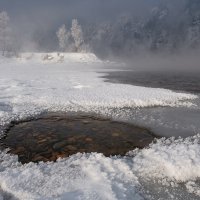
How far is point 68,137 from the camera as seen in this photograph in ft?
36.8

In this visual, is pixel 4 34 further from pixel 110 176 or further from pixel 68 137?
pixel 110 176

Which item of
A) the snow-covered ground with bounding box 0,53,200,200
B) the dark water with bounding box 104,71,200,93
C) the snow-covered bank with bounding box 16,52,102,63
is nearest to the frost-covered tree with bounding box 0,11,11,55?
the snow-covered bank with bounding box 16,52,102,63

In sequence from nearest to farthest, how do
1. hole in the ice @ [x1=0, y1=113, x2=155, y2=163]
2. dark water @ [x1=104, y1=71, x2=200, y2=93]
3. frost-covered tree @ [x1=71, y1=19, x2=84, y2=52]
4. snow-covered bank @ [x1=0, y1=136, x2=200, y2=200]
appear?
snow-covered bank @ [x1=0, y1=136, x2=200, y2=200] → hole in the ice @ [x1=0, y1=113, x2=155, y2=163] → dark water @ [x1=104, y1=71, x2=200, y2=93] → frost-covered tree @ [x1=71, y1=19, x2=84, y2=52]

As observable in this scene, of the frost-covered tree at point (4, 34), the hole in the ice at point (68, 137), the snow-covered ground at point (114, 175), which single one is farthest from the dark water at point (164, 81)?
the frost-covered tree at point (4, 34)

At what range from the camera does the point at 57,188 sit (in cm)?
676

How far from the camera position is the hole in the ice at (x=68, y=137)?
961 cm

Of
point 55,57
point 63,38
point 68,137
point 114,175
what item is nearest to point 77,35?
point 63,38

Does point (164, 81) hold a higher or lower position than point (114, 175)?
lower

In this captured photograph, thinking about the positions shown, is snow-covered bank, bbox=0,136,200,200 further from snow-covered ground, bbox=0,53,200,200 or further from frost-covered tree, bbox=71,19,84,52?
frost-covered tree, bbox=71,19,84,52

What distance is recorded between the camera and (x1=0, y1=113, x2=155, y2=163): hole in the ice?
9.61 metres

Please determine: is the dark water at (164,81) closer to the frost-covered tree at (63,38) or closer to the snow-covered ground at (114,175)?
the snow-covered ground at (114,175)

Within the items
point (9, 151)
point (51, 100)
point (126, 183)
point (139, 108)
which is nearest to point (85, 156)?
point (126, 183)

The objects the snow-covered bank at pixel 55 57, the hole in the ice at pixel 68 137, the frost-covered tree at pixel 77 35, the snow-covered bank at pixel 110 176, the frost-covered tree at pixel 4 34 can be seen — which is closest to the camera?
the snow-covered bank at pixel 110 176

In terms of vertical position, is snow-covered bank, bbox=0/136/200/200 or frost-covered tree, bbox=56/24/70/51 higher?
frost-covered tree, bbox=56/24/70/51
